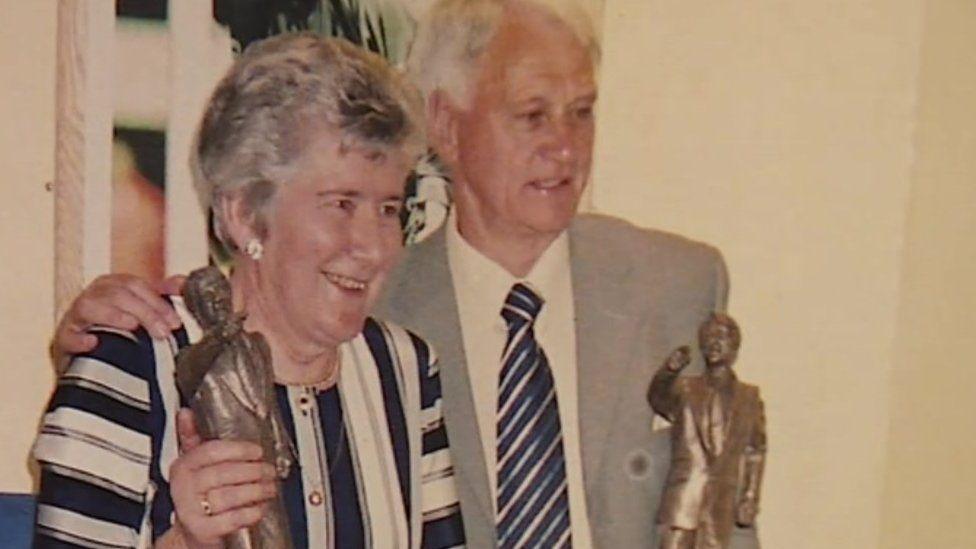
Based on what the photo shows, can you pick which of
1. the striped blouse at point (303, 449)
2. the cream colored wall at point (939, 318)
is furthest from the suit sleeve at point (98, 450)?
the cream colored wall at point (939, 318)

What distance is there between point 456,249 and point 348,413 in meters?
0.24

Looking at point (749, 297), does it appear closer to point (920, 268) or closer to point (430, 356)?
point (920, 268)

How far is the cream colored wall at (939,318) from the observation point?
164 centimetres

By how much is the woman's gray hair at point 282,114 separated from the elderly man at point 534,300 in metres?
0.19

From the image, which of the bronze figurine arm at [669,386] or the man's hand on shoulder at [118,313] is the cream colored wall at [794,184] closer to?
the bronze figurine arm at [669,386]

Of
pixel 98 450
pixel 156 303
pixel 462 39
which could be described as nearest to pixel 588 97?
pixel 462 39

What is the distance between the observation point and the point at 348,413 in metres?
1.19

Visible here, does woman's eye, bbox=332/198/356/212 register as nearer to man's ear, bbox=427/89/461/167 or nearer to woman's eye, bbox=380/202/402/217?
woman's eye, bbox=380/202/402/217

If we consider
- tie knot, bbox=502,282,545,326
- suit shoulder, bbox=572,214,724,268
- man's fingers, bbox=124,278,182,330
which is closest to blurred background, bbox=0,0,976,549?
suit shoulder, bbox=572,214,724,268

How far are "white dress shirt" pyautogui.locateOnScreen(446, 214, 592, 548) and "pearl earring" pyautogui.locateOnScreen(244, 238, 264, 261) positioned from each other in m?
0.27

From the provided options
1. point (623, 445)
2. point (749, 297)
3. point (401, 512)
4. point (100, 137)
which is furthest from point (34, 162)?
point (749, 297)

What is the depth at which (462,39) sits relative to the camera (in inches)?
50.8

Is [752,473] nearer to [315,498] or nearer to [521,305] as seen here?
[521,305]

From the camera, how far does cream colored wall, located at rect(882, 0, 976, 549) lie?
164cm
